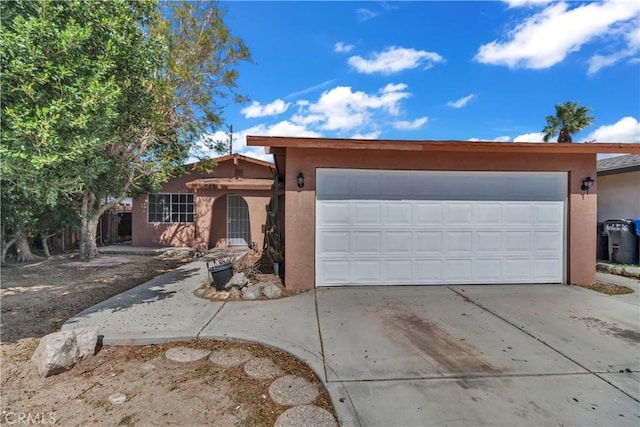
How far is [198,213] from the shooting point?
12492 mm

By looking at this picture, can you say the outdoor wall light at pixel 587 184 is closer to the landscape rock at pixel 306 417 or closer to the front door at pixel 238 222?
the landscape rock at pixel 306 417

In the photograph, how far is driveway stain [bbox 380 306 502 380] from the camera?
316cm

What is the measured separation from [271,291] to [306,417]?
3415mm

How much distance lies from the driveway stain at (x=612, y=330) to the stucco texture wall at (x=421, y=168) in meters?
2.47

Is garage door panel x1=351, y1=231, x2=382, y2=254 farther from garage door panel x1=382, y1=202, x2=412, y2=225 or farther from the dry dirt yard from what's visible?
the dry dirt yard

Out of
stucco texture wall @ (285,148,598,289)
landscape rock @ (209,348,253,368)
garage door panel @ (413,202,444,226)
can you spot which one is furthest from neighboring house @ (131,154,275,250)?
landscape rock @ (209,348,253,368)

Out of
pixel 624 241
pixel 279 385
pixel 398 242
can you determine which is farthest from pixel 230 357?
pixel 624 241

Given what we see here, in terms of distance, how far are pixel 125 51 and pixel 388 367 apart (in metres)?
5.23

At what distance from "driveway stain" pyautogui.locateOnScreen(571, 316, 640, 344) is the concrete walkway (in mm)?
26

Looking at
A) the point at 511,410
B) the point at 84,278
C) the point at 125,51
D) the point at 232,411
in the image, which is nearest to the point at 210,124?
the point at 84,278

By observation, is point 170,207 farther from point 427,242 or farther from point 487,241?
point 487,241

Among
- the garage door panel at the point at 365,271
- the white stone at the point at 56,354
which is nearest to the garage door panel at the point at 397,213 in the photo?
the garage door panel at the point at 365,271

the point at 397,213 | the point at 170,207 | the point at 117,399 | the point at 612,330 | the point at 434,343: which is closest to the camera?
the point at 117,399

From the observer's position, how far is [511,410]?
2.48 metres
